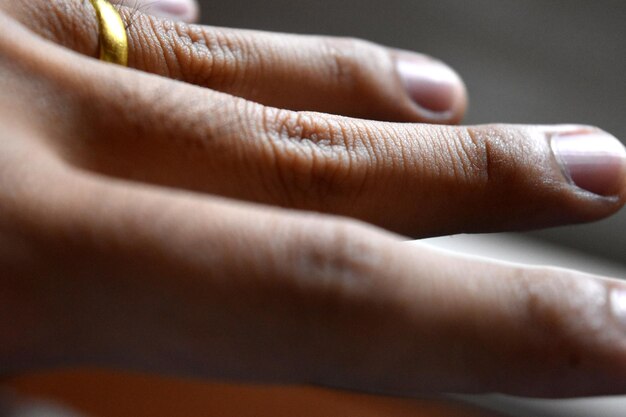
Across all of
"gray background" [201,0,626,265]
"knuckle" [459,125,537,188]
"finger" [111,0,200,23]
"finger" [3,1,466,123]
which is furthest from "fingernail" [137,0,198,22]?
"knuckle" [459,125,537,188]

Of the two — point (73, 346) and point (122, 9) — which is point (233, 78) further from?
point (73, 346)

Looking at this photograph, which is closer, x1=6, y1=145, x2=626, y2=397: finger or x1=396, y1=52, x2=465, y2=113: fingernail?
x1=6, y1=145, x2=626, y2=397: finger

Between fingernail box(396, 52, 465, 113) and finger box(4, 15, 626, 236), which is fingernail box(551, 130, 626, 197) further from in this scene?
fingernail box(396, 52, 465, 113)

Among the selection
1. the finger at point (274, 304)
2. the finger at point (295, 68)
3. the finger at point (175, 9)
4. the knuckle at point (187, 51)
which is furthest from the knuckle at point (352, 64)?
the finger at point (274, 304)

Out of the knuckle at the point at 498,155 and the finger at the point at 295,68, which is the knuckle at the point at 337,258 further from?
the finger at the point at 295,68

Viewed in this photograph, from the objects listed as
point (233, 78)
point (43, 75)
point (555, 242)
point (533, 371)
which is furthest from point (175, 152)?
point (555, 242)

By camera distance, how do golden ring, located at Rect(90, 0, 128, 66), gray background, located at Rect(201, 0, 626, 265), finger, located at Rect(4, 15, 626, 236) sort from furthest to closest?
gray background, located at Rect(201, 0, 626, 265) < golden ring, located at Rect(90, 0, 128, 66) < finger, located at Rect(4, 15, 626, 236)
